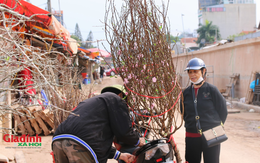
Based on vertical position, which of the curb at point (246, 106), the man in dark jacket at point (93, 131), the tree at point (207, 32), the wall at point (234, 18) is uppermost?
Result: the wall at point (234, 18)

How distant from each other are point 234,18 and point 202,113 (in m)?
57.9

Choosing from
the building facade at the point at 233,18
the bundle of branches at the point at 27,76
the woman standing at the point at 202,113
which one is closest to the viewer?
the bundle of branches at the point at 27,76

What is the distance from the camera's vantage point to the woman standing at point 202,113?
2.29 m

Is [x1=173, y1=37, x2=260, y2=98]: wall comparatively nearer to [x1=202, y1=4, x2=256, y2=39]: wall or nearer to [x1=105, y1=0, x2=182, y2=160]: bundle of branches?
[x1=105, y1=0, x2=182, y2=160]: bundle of branches

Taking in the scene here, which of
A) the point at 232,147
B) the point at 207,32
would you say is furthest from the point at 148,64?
the point at 207,32

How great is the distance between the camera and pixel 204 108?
2338 mm

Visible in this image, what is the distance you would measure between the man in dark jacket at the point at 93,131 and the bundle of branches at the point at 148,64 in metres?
0.27

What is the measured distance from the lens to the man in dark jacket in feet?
5.39

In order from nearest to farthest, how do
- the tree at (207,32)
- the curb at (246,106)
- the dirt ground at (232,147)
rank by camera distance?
the dirt ground at (232,147), the curb at (246,106), the tree at (207,32)

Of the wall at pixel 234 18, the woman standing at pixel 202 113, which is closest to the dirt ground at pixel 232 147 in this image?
the woman standing at pixel 202 113

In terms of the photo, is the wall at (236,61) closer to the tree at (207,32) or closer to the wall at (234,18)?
the tree at (207,32)

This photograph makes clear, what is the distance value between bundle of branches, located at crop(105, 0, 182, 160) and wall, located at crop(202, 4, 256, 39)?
55.7 metres

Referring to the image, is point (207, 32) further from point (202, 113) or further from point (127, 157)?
point (127, 157)

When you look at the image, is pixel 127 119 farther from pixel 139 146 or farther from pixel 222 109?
pixel 222 109
